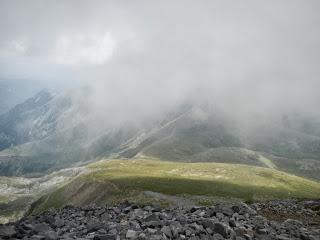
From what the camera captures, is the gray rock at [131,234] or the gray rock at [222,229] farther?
the gray rock at [222,229]

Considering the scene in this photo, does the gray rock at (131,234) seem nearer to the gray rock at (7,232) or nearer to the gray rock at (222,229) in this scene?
the gray rock at (222,229)

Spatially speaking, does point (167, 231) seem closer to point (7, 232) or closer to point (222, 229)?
point (222, 229)

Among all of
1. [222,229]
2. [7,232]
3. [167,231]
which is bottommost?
[222,229]

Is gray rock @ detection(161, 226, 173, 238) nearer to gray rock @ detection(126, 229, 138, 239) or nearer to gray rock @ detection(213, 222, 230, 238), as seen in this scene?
gray rock @ detection(126, 229, 138, 239)

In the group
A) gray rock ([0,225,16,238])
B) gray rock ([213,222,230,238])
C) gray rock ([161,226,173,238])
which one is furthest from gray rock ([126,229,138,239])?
gray rock ([0,225,16,238])

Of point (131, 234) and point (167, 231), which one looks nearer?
point (131, 234)

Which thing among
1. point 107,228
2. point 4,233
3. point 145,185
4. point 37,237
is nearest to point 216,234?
point 107,228

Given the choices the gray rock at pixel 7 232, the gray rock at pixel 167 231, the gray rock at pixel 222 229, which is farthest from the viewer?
the gray rock at pixel 222 229

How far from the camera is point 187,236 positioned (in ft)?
90.0

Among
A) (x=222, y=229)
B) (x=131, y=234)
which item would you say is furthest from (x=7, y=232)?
(x=222, y=229)

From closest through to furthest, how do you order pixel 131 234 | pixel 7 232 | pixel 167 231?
pixel 7 232
pixel 131 234
pixel 167 231

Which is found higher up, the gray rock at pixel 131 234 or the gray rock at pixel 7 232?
the gray rock at pixel 7 232

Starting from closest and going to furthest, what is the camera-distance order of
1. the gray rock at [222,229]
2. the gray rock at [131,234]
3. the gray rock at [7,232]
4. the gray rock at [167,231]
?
the gray rock at [7,232]
the gray rock at [131,234]
the gray rock at [167,231]
the gray rock at [222,229]

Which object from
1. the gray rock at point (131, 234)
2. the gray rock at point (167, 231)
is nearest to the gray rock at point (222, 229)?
the gray rock at point (167, 231)
